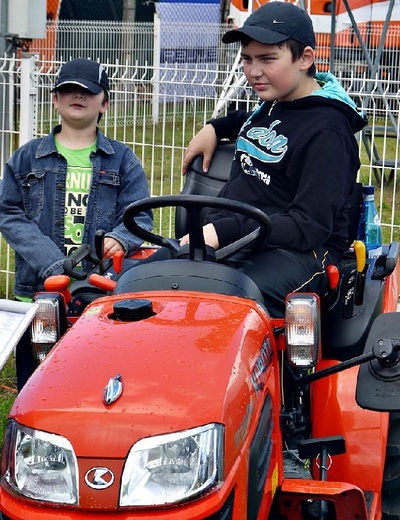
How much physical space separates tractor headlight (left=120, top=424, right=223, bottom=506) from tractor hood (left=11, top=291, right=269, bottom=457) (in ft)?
0.09

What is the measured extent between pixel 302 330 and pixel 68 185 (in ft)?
7.09

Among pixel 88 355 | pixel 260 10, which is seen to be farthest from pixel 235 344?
pixel 260 10

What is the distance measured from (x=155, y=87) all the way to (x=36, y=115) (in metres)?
1.01

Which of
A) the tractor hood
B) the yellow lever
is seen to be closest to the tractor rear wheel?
the yellow lever

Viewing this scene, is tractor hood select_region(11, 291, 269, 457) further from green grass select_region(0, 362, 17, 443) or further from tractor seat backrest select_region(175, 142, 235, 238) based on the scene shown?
green grass select_region(0, 362, 17, 443)

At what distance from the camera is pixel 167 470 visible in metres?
2.64

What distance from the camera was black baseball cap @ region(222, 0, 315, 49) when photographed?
12.9 feet

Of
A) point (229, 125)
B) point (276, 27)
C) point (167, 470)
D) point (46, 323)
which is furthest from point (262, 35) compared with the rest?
point (167, 470)

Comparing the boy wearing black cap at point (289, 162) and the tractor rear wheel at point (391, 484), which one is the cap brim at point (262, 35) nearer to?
the boy wearing black cap at point (289, 162)

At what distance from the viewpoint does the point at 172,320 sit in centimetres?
308

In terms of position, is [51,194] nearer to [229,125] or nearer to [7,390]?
[229,125]

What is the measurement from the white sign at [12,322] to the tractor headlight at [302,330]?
84cm

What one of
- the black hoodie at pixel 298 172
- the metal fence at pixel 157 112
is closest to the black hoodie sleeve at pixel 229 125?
the black hoodie at pixel 298 172

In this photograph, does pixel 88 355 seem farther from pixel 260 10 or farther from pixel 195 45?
pixel 195 45
